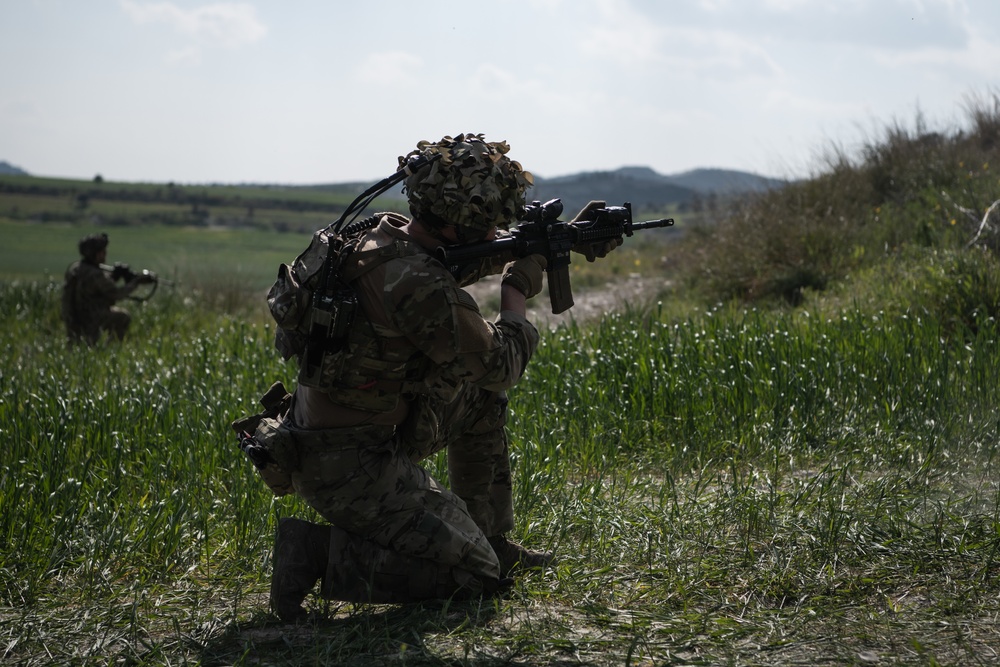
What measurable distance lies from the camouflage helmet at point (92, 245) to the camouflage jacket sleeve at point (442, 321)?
31.1 feet

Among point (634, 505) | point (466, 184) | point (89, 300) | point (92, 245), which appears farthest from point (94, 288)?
point (466, 184)

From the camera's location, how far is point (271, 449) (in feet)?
11.6

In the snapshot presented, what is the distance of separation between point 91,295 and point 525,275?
31.0 ft

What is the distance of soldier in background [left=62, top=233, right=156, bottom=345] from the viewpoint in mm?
11766

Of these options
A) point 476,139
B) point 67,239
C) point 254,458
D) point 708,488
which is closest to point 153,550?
point 254,458

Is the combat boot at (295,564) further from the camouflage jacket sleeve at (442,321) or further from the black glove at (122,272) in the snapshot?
the black glove at (122,272)

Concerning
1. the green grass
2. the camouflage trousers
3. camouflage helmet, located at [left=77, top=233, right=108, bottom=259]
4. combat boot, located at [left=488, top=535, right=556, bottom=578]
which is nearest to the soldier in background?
camouflage helmet, located at [left=77, top=233, right=108, bottom=259]

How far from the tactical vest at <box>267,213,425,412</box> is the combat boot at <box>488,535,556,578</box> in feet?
3.03

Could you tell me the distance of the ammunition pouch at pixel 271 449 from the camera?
11.5 ft

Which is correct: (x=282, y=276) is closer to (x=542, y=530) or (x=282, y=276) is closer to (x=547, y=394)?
(x=542, y=530)

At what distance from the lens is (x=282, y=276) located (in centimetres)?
347

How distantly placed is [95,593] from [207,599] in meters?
0.45

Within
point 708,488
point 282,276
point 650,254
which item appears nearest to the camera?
point 282,276

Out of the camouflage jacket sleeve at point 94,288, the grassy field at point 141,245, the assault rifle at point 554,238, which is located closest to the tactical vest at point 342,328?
the assault rifle at point 554,238
